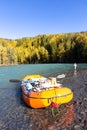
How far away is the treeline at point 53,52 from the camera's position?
435ft

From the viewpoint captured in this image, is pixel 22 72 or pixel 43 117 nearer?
pixel 43 117

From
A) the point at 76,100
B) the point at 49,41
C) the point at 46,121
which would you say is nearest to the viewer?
the point at 46,121

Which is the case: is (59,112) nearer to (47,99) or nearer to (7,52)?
(47,99)

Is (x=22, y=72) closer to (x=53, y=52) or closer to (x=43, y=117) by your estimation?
(x=43, y=117)

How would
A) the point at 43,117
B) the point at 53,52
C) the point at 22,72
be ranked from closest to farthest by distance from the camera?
the point at 43,117 < the point at 22,72 < the point at 53,52

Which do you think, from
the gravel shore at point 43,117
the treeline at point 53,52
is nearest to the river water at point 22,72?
the gravel shore at point 43,117

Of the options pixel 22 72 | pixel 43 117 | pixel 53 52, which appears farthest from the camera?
pixel 53 52

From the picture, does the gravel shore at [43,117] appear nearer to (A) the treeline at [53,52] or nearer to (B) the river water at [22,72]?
(B) the river water at [22,72]

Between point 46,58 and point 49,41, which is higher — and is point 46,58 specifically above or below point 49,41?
below

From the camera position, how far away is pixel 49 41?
168 meters

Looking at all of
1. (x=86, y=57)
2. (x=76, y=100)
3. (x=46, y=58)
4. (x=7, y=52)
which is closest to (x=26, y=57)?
(x=46, y=58)

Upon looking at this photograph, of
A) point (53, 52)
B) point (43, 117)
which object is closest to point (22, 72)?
point (43, 117)

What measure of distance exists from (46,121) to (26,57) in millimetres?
139052

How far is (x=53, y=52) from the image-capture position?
493ft
